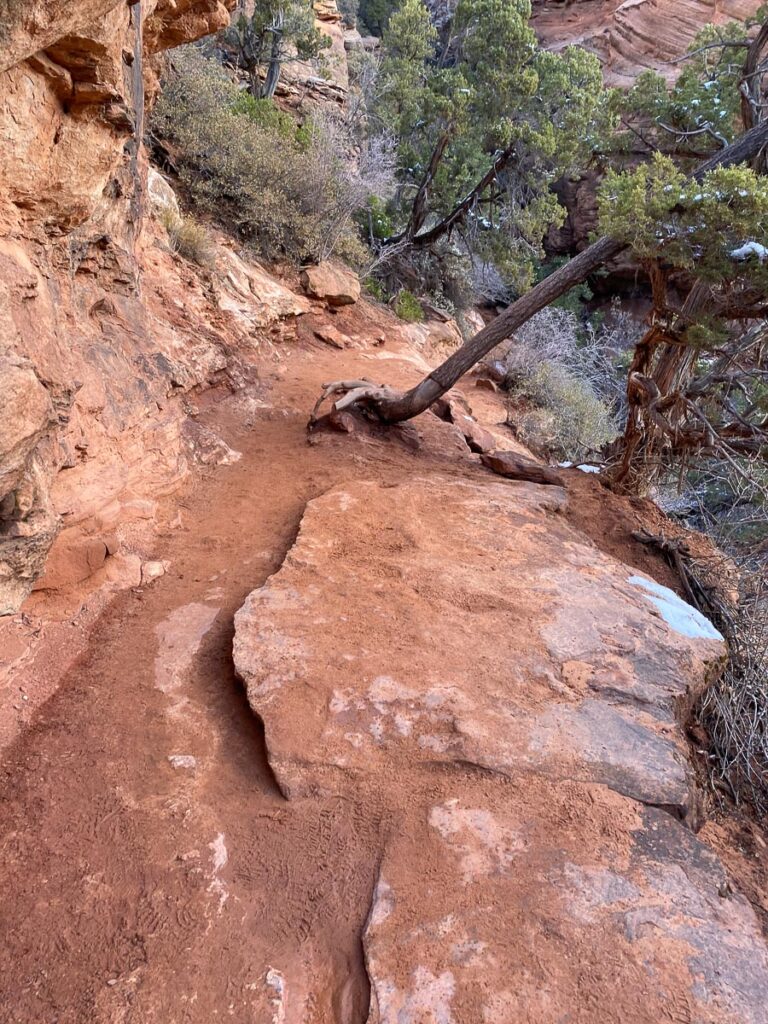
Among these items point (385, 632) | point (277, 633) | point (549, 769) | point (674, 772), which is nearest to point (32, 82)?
point (277, 633)

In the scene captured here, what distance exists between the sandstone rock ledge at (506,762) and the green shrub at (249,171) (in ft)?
21.1

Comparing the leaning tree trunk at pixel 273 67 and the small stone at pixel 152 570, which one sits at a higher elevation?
the leaning tree trunk at pixel 273 67

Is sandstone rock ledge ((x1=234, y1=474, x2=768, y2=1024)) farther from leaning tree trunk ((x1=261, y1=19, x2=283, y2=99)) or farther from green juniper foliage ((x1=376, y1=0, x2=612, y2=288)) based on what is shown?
leaning tree trunk ((x1=261, y1=19, x2=283, y2=99))

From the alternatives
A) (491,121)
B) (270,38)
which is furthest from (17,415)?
(270,38)

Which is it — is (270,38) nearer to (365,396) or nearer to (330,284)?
(330,284)

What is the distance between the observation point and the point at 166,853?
7.07 feet

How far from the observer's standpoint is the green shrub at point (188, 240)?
22.8 ft

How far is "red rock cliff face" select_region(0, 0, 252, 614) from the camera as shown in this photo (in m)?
2.59

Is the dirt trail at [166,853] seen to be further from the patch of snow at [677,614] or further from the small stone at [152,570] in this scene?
the patch of snow at [677,614]

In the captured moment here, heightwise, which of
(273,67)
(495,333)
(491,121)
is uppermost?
(491,121)

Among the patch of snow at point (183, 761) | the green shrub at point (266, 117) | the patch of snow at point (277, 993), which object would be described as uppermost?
the green shrub at point (266, 117)

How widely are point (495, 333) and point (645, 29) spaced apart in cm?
1983

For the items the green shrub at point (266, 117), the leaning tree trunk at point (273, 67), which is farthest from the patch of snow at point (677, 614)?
the leaning tree trunk at point (273, 67)

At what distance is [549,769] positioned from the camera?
244cm
